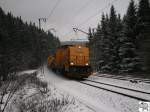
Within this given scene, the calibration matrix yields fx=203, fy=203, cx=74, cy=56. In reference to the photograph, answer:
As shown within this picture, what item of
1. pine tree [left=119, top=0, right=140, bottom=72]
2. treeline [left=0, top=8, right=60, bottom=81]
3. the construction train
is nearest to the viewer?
treeline [left=0, top=8, right=60, bottom=81]

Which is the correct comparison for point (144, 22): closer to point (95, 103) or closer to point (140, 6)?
point (140, 6)

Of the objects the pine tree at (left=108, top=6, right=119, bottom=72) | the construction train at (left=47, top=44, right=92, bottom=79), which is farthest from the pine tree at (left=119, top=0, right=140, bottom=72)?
the construction train at (left=47, top=44, right=92, bottom=79)

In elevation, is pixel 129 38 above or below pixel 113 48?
above

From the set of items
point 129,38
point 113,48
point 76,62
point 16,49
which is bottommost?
point 76,62

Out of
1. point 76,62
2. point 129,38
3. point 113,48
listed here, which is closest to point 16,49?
point 76,62

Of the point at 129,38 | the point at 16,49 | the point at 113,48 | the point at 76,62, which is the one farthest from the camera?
the point at 113,48

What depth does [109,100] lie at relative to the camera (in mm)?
9734

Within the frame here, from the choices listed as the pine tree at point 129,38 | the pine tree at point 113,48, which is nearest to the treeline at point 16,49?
the pine tree at point 113,48

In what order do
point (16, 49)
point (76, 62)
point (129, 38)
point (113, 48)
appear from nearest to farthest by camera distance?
point (16, 49) < point (76, 62) < point (129, 38) < point (113, 48)

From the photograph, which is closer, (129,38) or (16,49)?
(16,49)

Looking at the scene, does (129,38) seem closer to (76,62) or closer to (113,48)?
(113,48)

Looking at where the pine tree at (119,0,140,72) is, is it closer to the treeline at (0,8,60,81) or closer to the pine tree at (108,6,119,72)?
the pine tree at (108,6,119,72)

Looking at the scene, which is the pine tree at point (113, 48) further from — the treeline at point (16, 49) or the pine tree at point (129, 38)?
the treeline at point (16, 49)

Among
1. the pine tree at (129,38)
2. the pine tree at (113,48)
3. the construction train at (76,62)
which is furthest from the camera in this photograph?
the pine tree at (113,48)
